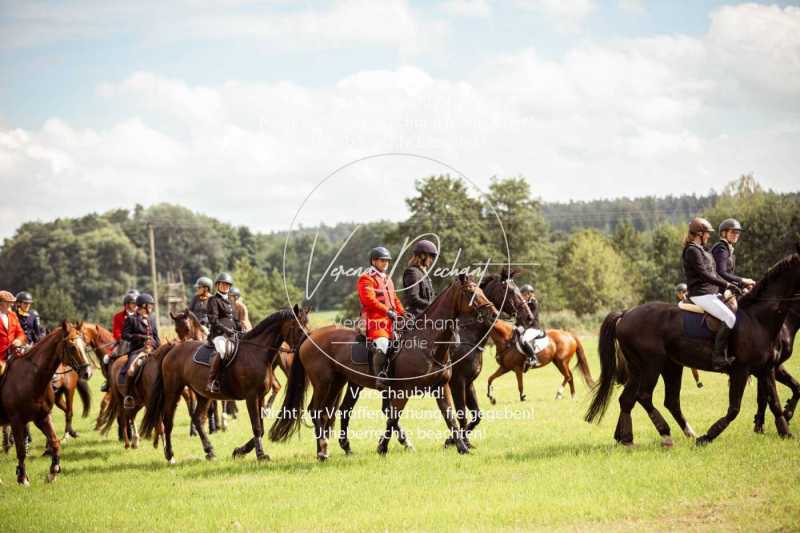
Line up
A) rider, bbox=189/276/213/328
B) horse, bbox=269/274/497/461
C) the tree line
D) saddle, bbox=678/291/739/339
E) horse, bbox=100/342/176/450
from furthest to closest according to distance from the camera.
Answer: the tree line < rider, bbox=189/276/213/328 < horse, bbox=100/342/176/450 < horse, bbox=269/274/497/461 < saddle, bbox=678/291/739/339

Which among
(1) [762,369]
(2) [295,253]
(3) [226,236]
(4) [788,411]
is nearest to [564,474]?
(1) [762,369]

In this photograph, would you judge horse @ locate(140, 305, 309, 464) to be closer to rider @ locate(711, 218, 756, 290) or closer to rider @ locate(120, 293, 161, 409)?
rider @ locate(120, 293, 161, 409)

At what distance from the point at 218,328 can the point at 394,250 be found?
1522 inches

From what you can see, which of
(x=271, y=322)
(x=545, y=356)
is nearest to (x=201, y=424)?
(x=271, y=322)

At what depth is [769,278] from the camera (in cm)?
1028

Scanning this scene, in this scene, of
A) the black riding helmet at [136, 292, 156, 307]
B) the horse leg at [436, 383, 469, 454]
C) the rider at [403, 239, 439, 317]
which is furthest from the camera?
the black riding helmet at [136, 292, 156, 307]

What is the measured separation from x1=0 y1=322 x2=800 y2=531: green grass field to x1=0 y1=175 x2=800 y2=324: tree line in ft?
→ 47.6

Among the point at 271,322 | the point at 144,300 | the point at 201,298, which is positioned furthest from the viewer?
the point at 201,298

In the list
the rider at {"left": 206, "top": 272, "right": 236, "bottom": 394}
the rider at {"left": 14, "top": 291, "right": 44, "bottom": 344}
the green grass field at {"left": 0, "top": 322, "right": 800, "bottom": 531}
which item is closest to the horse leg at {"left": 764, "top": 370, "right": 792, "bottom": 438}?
the green grass field at {"left": 0, "top": 322, "right": 800, "bottom": 531}

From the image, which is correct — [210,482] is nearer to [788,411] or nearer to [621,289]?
[788,411]

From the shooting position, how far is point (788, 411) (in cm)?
1142

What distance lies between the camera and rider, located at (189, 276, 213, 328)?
14900mm

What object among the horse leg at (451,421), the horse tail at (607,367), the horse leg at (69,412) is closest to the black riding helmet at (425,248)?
the horse leg at (451,421)

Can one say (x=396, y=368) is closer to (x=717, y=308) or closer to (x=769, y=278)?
(x=717, y=308)
